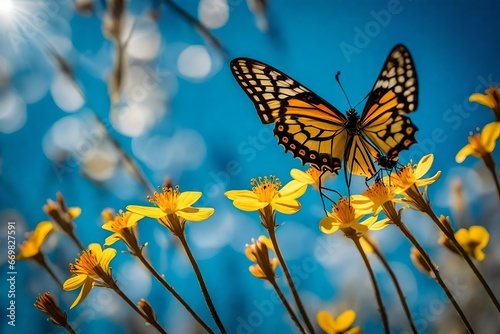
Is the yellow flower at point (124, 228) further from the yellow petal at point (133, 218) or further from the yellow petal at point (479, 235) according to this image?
the yellow petal at point (479, 235)

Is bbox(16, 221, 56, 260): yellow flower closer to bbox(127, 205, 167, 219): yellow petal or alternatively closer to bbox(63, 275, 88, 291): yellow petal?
bbox(63, 275, 88, 291): yellow petal

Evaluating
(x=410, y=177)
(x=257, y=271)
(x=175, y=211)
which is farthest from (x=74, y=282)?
(x=410, y=177)

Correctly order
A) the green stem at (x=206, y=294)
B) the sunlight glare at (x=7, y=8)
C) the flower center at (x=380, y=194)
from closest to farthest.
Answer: the green stem at (x=206, y=294) → the flower center at (x=380, y=194) → the sunlight glare at (x=7, y=8)

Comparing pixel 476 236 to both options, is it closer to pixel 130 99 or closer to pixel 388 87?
pixel 388 87

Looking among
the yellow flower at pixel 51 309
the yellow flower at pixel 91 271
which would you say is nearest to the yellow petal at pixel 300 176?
the yellow flower at pixel 91 271

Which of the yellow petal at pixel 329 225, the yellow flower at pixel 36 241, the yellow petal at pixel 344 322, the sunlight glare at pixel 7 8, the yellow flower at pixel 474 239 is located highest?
the sunlight glare at pixel 7 8

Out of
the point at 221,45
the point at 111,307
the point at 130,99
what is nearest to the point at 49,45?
the point at 130,99

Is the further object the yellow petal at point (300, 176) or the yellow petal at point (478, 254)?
the yellow petal at point (300, 176)
